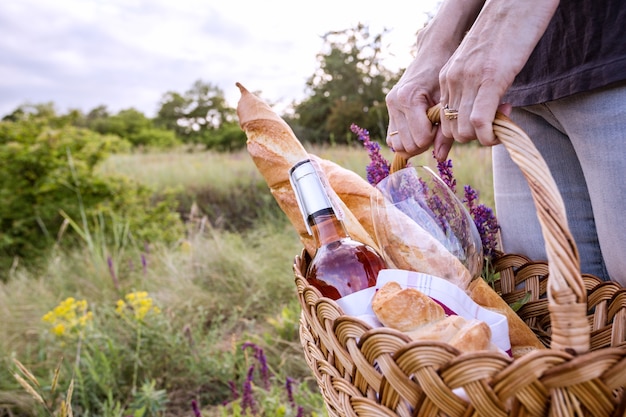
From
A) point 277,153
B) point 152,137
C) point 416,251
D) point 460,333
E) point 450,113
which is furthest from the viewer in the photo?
point 152,137

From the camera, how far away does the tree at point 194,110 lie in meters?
22.7

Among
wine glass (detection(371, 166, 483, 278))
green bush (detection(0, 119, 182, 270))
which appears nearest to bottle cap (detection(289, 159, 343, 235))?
wine glass (detection(371, 166, 483, 278))

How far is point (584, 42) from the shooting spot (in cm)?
77

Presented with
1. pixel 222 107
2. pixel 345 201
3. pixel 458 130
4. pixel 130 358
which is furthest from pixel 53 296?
pixel 222 107

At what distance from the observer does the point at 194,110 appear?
75.8 ft

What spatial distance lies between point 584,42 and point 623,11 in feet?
0.22

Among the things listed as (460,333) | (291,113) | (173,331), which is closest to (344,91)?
(291,113)

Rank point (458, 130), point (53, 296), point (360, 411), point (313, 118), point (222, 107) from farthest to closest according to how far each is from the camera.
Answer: point (222, 107)
point (313, 118)
point (53, 296)
point (458, 130)
point (360, 411)

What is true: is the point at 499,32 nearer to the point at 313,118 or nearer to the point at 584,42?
the point at 584,42

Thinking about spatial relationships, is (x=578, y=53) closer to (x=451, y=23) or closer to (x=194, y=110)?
(x=451, y=23)

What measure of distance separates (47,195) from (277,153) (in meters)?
3.87

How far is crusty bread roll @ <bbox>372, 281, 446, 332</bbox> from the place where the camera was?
1.94 ft

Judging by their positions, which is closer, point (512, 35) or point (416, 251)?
point (512, 35)

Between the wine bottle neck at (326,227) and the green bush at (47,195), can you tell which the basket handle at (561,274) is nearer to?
the wine bottle neck at (326,227)
